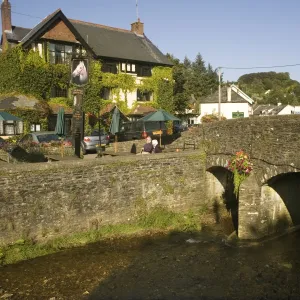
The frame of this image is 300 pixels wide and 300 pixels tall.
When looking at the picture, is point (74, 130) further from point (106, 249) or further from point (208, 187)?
point (208, 187)

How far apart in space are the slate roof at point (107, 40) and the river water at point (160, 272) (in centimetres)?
2324

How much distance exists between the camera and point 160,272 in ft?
37.1

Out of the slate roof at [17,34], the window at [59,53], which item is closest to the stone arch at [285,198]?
the window at [59,53]

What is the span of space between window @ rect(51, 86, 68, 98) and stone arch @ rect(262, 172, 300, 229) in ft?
77.2

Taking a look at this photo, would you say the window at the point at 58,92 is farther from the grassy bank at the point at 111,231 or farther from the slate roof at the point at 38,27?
the grassy bank at the point at 111,231

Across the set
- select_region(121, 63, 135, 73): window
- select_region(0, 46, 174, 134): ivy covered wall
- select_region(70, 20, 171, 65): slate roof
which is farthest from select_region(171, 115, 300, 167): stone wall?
select_region(70, 20, 171, 65): slate roof

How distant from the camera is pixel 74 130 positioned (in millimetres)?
15844

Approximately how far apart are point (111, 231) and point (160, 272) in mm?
3647

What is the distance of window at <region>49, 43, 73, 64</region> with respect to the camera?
3099cm

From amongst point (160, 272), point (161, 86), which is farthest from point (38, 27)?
point (160, 272)

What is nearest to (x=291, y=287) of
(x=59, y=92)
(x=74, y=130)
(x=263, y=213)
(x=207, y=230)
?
(x=263, y=213)

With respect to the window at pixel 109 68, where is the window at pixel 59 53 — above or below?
above

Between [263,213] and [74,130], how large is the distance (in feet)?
30.8

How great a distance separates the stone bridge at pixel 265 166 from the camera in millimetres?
12586
